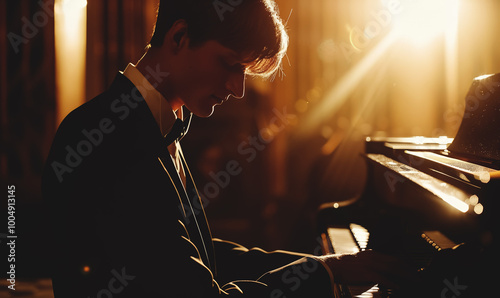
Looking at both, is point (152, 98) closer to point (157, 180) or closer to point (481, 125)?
point (157, 180)

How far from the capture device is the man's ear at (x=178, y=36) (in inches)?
40.4

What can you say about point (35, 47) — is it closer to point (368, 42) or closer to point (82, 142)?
point (368, 42)

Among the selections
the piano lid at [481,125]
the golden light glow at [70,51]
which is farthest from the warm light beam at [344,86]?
the piano lid at [481,125]

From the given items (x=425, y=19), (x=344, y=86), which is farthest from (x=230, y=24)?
(x=425, y=19)

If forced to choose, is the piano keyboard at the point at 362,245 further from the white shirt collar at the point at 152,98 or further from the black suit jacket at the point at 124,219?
the white shirt collar at the point at 152,98

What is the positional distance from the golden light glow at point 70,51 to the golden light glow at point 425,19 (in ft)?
11.4

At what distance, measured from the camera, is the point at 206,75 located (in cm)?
106

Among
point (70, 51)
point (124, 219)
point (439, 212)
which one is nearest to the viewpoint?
point (124, 219)

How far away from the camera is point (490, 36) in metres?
4.46

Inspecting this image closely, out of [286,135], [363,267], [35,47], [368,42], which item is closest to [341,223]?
[363,267]

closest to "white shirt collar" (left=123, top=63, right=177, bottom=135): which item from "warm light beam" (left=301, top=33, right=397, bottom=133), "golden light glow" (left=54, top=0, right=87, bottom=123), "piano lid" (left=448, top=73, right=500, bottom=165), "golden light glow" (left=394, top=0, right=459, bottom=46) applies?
"piano lid" (left=448, top=73, right=500, bottom=165)

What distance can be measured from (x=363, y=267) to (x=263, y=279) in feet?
0.67

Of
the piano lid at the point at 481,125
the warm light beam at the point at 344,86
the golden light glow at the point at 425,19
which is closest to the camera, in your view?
the piano lid at the point at 481,125

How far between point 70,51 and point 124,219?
439 centimetres
